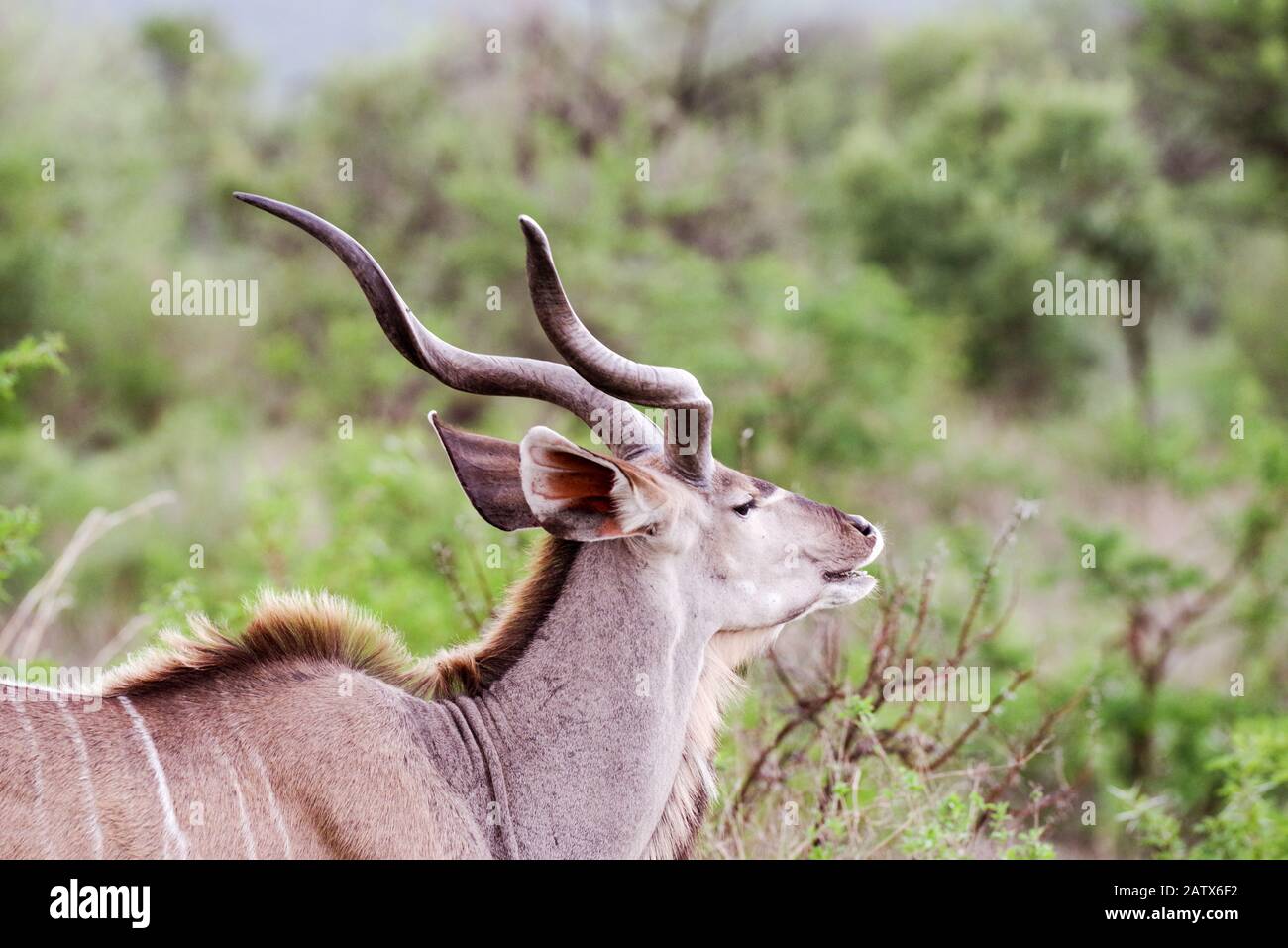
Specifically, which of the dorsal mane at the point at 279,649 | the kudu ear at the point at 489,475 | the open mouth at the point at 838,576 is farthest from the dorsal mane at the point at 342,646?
the open mouth at the point at 838,576

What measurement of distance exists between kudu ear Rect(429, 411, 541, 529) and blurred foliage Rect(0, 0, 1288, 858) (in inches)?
62.9

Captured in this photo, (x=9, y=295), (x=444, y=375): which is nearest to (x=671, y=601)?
(x=444, y=375)

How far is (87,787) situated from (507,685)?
2.99 feet

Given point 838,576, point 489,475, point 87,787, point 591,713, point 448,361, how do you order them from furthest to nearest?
point 838,576
point 489,475
point 591,713
point 448,361
point 87,787

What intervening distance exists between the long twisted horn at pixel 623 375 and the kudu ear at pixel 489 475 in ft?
0.90

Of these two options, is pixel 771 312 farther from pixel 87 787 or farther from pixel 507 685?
pixel 87 787

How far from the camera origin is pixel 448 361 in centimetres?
331

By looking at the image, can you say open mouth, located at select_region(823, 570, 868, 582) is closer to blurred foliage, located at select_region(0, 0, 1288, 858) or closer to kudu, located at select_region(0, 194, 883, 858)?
kudu, located at select_region(0, 194, 883, 858)

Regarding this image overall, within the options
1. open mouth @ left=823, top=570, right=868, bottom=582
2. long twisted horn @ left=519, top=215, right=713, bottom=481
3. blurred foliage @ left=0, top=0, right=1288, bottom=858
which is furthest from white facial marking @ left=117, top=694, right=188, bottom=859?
blurred foliage @ left=0, top=0, right=1288, bottom=858

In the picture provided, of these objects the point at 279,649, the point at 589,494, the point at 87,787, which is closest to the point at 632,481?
the point at 589,494

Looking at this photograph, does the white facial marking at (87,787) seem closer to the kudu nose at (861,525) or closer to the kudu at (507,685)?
the kudu at (507,685)

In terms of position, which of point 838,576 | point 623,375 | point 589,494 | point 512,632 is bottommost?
point 512,632

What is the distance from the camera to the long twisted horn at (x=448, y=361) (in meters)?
3.25
